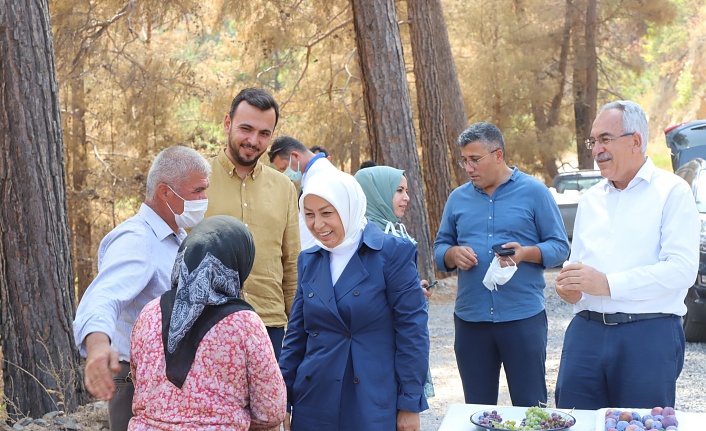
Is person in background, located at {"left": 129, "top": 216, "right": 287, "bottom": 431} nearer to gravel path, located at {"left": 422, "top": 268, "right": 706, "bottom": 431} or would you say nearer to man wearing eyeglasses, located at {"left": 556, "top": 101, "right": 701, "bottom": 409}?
man wearing eyeglasses, located at {"left": 556, "top": 101, "right": 701, "bottom": 409}

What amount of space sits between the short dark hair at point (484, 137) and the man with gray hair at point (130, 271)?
1721 millimetres

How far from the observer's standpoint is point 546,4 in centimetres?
2528

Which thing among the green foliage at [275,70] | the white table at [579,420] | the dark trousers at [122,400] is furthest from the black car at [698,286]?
the green foliage at [275,70]

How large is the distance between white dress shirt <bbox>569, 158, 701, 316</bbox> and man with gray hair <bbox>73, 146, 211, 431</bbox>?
6.01ft

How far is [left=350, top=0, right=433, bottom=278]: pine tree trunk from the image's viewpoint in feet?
41.8

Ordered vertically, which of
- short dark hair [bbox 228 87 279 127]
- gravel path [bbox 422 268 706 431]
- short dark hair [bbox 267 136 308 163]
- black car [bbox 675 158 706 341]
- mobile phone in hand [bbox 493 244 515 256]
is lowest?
gravel path [bbox 422 268 706 431]

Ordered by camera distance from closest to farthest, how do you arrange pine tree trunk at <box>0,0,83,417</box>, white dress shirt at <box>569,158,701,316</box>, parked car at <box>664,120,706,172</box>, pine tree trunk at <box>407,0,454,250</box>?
white dress shirt at <box>569,158,701,316</box> < pine tree trunk at <box>0,0,83,417</box> < parked car at <box>664,120,706,172</box> < pine tree trunk at <box>407,0,454,250</box>

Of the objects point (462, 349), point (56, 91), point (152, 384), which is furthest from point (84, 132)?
point (152, 384)

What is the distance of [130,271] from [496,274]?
6.80 ft

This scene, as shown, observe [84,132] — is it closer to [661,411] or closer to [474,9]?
[474,9]

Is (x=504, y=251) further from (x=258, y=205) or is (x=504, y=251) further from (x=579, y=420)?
(x=579, y=420)

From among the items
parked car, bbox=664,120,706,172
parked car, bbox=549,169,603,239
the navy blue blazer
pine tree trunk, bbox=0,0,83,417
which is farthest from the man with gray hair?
parked car, bbox=549,169,603,239

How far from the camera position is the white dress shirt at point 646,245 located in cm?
381

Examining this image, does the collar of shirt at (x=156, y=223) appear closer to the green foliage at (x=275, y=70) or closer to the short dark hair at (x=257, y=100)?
the short dark hair at (x=257, y=100)
